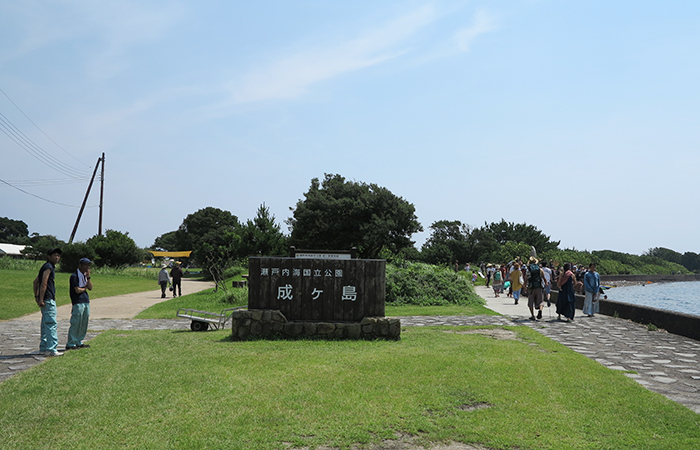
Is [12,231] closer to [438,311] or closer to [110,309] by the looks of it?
[110,309]

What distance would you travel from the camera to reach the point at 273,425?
4898 millimetres

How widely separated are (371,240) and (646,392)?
37991 millimetres

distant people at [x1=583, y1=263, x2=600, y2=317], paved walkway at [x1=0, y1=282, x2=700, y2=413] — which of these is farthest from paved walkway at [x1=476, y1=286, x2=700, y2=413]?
distant people at [x1=583, y1=263, x2=600, y2=317]

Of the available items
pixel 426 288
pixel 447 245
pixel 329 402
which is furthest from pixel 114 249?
pixel 447 245

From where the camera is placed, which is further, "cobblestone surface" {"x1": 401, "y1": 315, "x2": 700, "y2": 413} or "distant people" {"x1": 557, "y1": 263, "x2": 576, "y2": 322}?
"distant people" {"x1": 557, "y1": 263, "x2": 576, "y2": 322}

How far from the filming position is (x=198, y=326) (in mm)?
12438

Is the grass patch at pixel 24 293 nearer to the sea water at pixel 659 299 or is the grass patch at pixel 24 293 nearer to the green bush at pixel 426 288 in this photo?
the green bush at pixel 426 288

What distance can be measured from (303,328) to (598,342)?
20.5 feet

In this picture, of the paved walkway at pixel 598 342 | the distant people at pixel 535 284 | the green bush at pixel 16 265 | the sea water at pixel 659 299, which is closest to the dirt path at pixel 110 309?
the paved walkway at pixel 598 342

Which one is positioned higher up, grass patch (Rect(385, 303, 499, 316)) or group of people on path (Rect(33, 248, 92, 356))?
group of people on path (Rect(33, 248, 92, 356))

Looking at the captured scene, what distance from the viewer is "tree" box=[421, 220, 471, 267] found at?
88444 mm

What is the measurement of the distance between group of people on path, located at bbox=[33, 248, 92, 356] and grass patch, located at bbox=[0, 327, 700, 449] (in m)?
0.56

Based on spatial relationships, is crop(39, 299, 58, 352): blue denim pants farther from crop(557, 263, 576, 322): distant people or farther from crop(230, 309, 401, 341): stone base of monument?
crop(557, 263, 576, 322): distant people

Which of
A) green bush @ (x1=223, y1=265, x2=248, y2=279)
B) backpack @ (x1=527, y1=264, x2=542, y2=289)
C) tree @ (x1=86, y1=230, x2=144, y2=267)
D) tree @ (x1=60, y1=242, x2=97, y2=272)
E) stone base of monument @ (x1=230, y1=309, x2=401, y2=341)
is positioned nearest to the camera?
stone base of monument @ (x1=230, y1=309, x2=401, y2=341)
